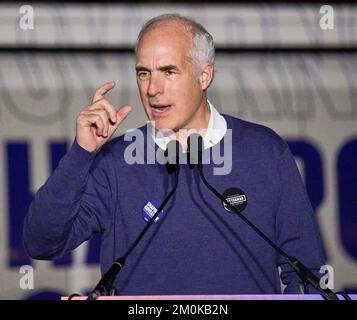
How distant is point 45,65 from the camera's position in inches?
91.1

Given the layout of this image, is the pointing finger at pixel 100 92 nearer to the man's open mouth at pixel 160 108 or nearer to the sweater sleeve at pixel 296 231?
the man's open mouth at pixel 160 108

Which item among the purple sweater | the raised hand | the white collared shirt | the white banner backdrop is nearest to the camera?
the raised hand

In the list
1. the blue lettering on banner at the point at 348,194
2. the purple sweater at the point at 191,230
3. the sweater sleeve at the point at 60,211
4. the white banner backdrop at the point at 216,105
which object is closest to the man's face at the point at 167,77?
the purple sweater at the point at 191,230

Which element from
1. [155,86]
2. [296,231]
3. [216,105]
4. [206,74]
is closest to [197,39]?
[206,74]

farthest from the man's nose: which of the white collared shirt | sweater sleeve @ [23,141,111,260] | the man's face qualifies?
sweater sleeve @ [23,141,111,260]

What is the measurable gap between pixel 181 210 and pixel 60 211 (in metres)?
0.28

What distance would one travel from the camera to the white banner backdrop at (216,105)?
7.58 feet

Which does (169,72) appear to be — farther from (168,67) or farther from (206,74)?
(206,74)

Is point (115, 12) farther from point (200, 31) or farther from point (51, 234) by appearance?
point (51, 234)

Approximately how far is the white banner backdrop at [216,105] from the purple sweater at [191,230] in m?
0.87

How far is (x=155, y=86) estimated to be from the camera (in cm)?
145

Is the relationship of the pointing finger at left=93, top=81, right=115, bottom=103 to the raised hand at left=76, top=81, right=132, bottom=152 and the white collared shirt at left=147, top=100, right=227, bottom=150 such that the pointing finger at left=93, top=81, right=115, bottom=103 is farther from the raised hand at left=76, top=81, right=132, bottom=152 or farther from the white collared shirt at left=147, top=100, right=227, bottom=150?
the white collared shirt at left=147, top=100, right=227, bottom=150

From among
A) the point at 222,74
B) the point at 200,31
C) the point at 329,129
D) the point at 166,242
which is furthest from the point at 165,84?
the point at 329,129

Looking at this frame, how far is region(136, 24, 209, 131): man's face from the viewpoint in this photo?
146 cm
